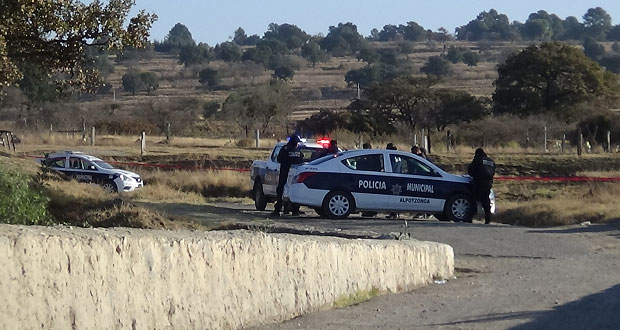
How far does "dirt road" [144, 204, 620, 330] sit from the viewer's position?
988cm

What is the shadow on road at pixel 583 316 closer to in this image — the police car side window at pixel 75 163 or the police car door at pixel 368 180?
the police car door at pixel 368 180

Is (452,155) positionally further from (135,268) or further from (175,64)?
(175,64)

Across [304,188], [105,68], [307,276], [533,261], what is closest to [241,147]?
[304,188]

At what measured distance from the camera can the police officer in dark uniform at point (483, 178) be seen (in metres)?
21.7

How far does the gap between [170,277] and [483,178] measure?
14.2 metres

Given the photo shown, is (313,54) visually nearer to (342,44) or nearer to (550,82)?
(342,44)

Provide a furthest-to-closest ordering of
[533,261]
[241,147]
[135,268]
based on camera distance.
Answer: [241,147]
[533,261]
[135,268]

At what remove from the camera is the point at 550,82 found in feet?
202

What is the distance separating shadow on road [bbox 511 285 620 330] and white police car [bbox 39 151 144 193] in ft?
72.5

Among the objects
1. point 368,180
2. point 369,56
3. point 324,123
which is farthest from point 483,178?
point 369,56

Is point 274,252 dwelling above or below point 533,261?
above

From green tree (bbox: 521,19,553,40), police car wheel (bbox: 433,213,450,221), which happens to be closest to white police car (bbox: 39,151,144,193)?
police car wheel (bbox: 433,213,450,221)

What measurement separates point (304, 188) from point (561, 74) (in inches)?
1686

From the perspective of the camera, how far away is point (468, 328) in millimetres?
9516
